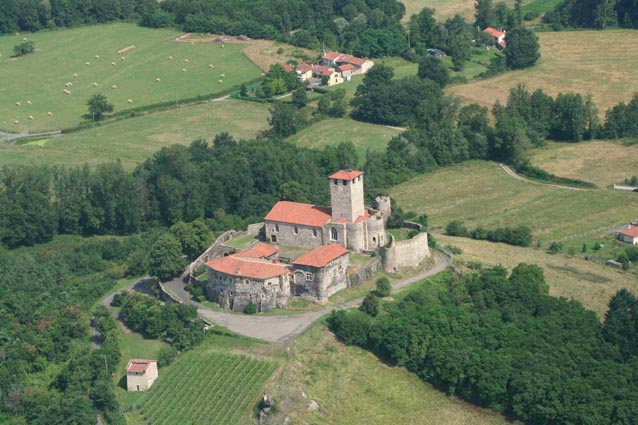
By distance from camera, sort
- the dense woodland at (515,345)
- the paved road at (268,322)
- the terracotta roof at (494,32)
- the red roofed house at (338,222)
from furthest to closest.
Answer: the terracotta roof at (494,32) → the red roofed house at (338,222) → the paved road at (268,322) → the dense woodland at (515,345)

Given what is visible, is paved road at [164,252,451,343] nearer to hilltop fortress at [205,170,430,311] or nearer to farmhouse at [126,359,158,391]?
hilltop fortress at [205,170,430,311]

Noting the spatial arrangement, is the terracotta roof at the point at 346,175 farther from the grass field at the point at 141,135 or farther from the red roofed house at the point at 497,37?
the red roofed house at the point at 497,37

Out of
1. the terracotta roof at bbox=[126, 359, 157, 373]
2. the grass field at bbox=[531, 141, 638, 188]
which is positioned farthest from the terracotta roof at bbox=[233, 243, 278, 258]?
the grass field at bbox=[531, 141, 638, 188]

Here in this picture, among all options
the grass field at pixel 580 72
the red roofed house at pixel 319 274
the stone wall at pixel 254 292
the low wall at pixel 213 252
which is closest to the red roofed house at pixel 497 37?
the grass field at pixel 580 72

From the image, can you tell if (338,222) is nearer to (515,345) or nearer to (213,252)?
(213,252)

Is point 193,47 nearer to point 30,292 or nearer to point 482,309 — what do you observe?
point 30,292

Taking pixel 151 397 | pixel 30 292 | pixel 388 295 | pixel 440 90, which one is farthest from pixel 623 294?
pixel 440 90

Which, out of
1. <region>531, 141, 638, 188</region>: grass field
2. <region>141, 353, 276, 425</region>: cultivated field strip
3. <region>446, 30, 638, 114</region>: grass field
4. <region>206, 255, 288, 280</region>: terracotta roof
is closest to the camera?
<region>141, 353, 276, 425</region>: cultivated field strip
